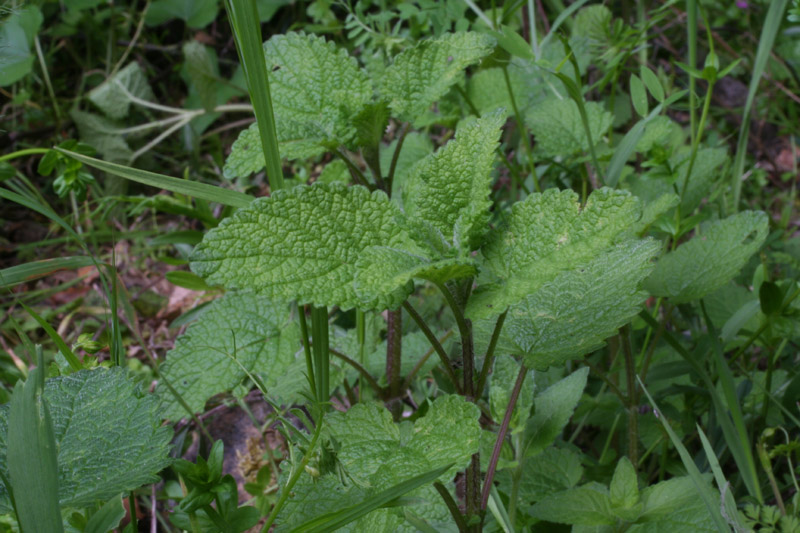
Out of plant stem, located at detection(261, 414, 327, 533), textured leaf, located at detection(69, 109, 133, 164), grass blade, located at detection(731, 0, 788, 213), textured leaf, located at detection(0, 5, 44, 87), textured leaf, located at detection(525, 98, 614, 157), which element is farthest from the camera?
textured leaf, located at detection(69, 109, 133, 164)

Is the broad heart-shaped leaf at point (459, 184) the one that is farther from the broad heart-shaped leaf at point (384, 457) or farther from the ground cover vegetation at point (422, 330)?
the broad heart-shaped leaf at point (384, 457)

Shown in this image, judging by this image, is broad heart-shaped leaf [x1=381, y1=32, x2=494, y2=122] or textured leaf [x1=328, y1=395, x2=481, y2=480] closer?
textured leaf [x1=328, y1=395, x2=481, y2=480]

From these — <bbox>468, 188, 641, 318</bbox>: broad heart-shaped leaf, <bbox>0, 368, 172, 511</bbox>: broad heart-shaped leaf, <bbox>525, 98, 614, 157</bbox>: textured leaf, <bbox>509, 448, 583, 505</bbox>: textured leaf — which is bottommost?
<bbox>509, 448, 583, 505</bbox>: textured leaf

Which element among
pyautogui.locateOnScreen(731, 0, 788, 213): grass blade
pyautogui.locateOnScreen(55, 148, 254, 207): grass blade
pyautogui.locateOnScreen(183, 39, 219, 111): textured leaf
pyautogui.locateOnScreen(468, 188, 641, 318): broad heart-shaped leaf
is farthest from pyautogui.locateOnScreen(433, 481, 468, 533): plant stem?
pyautogui.locateOnScreen(183, 39, 219, 111): textured leaf

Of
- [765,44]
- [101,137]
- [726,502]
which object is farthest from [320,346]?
[101,137]

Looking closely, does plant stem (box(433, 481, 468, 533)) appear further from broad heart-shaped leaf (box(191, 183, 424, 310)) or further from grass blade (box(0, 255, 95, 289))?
grass blade (box(0, 255, 95, 289))

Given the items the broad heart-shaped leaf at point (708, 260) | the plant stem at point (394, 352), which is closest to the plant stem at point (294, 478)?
the plant stem at point (394, 352)

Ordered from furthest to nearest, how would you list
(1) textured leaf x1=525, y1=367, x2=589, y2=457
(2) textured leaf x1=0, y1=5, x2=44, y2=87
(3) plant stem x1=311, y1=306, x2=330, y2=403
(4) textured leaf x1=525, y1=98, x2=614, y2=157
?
(2) textured leaf x1=0, y1=5, x2=44, y2=87, (4) textured leaf x1=525, y1=98, x2=614, y2=157, (1) textured leaf x1=525, y1=367, x2=589, y2=457, (3) plant stem x1=311, y1=306, x2=330, y2=403
